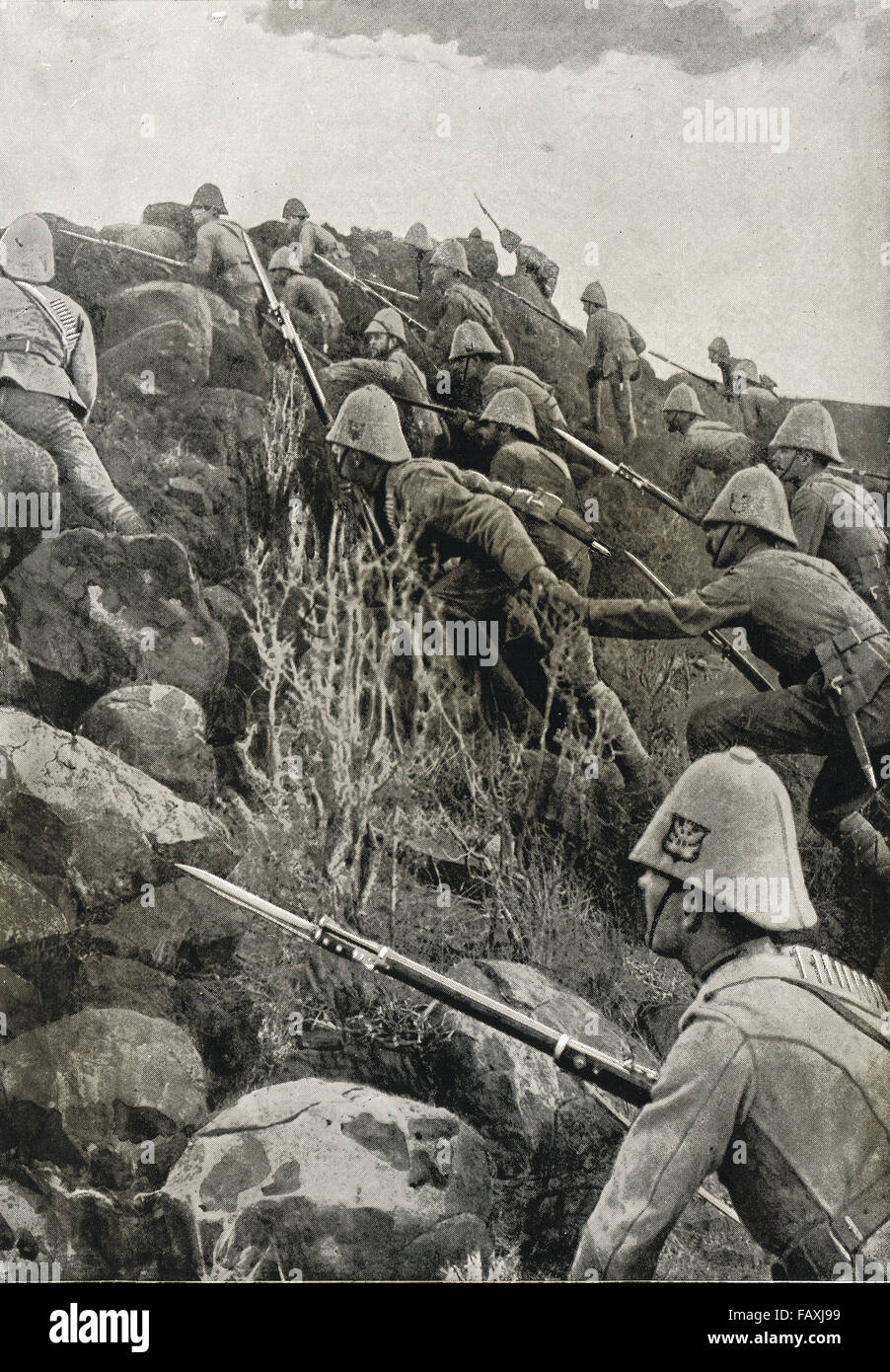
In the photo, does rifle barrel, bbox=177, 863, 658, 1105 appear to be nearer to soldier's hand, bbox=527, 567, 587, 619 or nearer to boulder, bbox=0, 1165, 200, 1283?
boulder, bbox=0, 1165, 200, 1283

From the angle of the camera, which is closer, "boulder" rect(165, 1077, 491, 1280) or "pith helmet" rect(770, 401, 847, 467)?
"boulder" rect(165, 1077, 491, 1280)

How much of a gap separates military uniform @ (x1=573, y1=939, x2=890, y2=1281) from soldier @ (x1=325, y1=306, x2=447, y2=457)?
2595 mm

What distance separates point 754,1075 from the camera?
4906 millimetres

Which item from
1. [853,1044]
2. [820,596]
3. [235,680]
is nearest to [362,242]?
[235,680]

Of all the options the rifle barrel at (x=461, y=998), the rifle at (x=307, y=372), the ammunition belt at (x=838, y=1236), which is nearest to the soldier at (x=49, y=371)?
the rifle at (x=307, y=372)

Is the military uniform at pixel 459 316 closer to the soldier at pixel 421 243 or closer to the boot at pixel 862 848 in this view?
the soldier at pixel 421 243

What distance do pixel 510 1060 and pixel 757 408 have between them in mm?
3069

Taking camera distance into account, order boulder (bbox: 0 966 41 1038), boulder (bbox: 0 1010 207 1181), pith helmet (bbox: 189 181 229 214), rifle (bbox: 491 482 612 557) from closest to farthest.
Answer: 1. boulder (bbox: 0 1010 207 1181)
2. boulder (bbox: 0 966 41 1038)
3. rifle (bbox: 491 482 612 557)
4. pith helmet (bbox: 189 181 229 214)

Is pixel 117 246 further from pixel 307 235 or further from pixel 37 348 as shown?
pixel 307 235

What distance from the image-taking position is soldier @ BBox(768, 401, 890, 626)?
5738mm

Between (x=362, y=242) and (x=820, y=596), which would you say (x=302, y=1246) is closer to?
(x=820, y=596)
